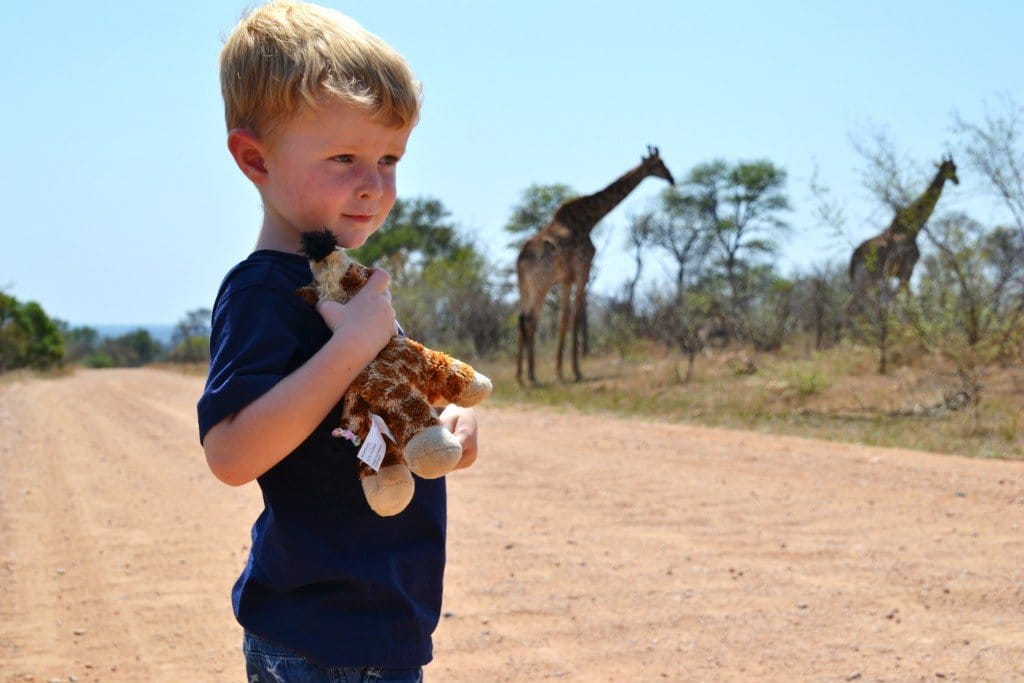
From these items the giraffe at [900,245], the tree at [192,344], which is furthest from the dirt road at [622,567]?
the tree at [192,344]

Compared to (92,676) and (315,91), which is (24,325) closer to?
(92,676)

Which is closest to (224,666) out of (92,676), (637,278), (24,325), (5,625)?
(92,676)

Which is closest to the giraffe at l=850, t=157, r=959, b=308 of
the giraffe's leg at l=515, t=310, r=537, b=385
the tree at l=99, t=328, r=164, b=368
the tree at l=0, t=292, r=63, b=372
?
the giraffe's leg at l=515, t=310, r=537, b=385

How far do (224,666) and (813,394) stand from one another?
8.78 m

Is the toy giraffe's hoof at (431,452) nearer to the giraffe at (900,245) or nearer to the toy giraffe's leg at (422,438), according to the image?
the toy giraffe's leg at (422,438)

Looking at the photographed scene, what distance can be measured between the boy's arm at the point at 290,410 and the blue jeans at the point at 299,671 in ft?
1.00

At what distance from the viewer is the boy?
4.89ft

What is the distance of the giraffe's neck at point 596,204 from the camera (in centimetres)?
1477

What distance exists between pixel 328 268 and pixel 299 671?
61 cm

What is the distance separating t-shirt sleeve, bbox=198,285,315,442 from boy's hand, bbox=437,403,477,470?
0.31m

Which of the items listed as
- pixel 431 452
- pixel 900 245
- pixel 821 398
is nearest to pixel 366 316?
pixel 431 452

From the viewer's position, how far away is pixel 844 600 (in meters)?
4.28

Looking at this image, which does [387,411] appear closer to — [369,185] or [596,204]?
[369,185]

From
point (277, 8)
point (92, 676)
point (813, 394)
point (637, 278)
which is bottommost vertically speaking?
point (92, 676)
